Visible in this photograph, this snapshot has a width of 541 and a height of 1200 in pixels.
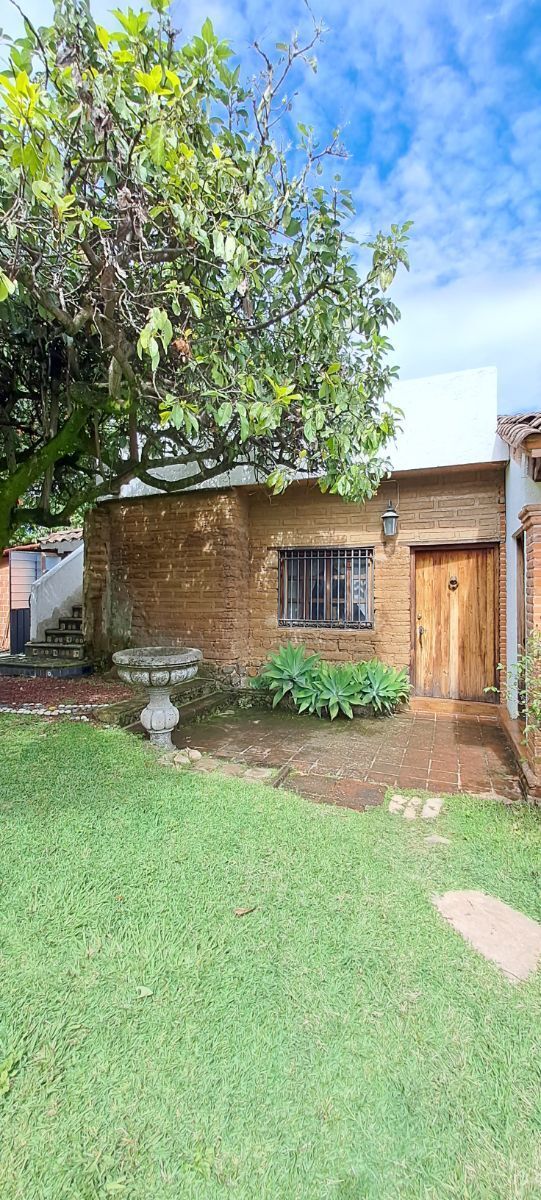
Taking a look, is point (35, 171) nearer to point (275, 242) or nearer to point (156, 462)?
point (275, 242)

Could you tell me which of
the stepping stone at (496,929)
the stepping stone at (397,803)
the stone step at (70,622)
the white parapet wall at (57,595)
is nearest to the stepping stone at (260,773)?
the stepping stone at (397,803)

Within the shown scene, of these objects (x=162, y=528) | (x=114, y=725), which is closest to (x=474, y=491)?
(x=162, y=528)

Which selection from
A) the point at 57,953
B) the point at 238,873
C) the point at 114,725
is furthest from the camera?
the point at 114,725

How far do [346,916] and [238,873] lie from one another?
2.21ft

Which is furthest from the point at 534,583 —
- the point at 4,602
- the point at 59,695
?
the point at 4,602

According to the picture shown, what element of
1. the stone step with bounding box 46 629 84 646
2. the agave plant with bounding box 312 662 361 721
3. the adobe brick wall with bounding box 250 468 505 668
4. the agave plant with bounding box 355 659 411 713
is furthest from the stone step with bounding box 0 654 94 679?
the agave plant with bounding box 355 659 411 713

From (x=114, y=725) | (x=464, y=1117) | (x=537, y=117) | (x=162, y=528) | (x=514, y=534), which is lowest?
(x=464, y=1117)

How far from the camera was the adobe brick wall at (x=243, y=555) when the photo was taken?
7035 mm

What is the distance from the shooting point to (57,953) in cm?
228

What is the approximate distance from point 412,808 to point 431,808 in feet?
0.50

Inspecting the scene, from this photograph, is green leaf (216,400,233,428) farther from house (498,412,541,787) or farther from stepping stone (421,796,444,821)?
stepping stone (421,796,444,821)

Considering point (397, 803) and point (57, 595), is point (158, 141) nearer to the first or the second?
point (397, 803)

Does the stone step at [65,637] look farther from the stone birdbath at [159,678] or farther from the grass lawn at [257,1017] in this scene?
the grass lawn at [257,1017]

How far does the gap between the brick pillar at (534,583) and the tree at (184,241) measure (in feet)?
5.18
